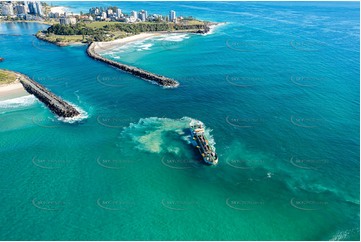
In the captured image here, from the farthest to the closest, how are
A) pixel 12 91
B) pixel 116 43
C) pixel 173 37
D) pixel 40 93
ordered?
pixel 173 37 < pixel 116 43 < pixel 12 91 < pixel 40 93

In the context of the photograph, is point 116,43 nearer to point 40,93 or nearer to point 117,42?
point 117,42

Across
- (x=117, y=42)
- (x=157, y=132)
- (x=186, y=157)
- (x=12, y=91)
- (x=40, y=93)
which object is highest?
(x=117, y=42)

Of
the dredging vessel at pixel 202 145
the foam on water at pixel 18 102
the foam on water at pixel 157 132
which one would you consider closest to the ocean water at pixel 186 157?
the foam on water at pixel 157 132

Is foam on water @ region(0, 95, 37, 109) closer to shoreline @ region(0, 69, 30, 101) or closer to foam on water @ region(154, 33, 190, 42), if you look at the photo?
shoreline @ region(0, 69, 30, 101)

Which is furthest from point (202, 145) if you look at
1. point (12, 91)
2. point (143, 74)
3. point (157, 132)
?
point (12, 91)

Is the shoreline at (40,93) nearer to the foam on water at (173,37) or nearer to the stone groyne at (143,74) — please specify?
the stone groyne at (143,74)
